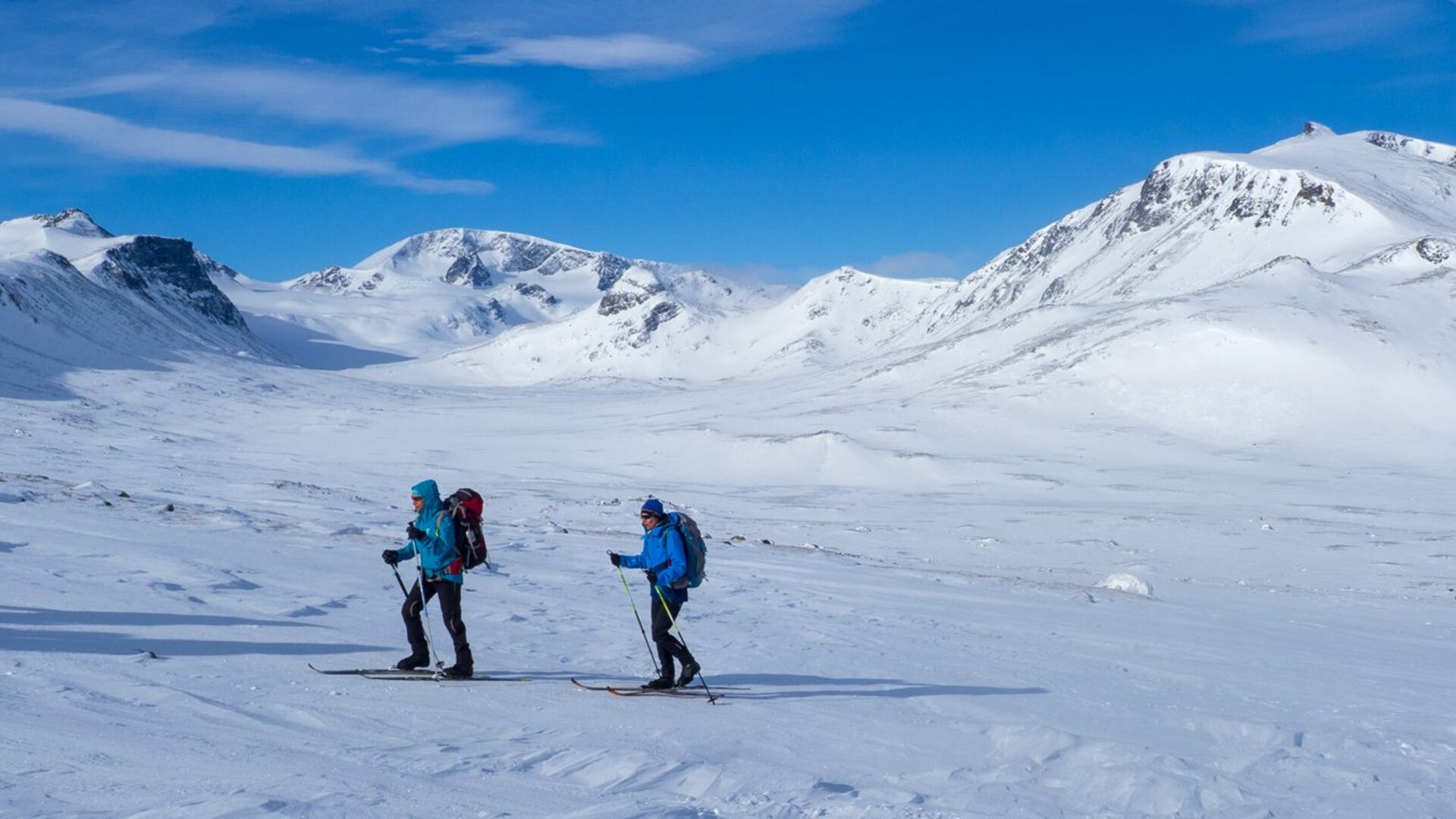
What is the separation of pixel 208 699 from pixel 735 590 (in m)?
11.1

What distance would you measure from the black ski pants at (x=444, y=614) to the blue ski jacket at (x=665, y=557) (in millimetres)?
1719

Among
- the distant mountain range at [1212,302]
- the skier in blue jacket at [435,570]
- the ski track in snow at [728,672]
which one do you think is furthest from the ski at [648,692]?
the distant mountain range at [1212,302]

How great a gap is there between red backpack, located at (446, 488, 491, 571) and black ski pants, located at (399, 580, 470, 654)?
0.99 ft

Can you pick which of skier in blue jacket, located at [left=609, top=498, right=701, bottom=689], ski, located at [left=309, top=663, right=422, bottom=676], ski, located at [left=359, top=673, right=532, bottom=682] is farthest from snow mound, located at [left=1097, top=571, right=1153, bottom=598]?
ski, located at [left=309, top=663, right=422, bottom=676]

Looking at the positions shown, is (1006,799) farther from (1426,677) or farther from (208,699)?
(1426,677)

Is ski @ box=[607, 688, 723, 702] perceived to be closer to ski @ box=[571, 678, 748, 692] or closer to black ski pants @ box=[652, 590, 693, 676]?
ski @ box=[571, 678, 748, 692]

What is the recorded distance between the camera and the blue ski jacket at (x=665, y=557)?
36.0 feet

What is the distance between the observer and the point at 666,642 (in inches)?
436

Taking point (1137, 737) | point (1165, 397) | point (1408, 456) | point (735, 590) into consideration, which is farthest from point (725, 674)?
point (1165, 397)

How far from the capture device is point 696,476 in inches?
2450

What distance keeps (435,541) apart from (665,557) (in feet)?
7.47

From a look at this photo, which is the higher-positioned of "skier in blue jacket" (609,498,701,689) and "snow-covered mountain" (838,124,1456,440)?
"snow-covered mountain" (838,124,1456,440)

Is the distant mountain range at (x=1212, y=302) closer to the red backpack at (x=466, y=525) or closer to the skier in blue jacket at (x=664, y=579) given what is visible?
the skier in blue jacket at (x=664, y=579)

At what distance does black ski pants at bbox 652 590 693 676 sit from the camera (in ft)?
36.3
